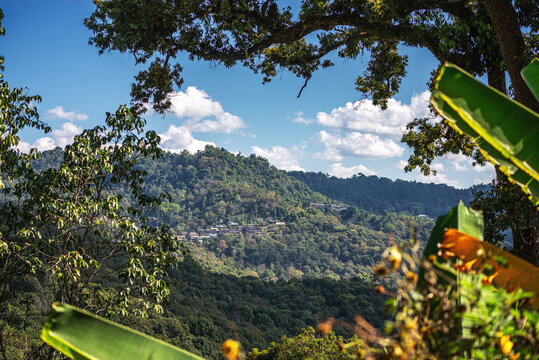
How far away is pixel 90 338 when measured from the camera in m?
1.12

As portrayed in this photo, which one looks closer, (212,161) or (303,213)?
(303,213)

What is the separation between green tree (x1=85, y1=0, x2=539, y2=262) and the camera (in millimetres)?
5957

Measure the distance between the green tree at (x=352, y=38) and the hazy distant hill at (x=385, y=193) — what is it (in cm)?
13232

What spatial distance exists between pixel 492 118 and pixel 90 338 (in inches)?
53.6

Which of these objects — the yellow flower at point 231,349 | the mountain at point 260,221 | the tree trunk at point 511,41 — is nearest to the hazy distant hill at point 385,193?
the mountain at point 260,221

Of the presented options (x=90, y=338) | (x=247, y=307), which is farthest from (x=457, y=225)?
(x=247, y=307)

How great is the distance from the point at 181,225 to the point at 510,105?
10026cm

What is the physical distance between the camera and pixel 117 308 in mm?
6172

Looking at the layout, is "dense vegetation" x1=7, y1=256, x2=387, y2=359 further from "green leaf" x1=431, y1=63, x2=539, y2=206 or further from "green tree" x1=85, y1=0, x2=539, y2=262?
"green leaf" x1=431, y1=63, x2=539, y2=206

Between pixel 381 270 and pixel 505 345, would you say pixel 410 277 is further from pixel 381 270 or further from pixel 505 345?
pixel 505 345

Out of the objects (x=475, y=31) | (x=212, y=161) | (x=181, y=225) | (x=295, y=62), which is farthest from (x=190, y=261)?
(x=212, y=161)

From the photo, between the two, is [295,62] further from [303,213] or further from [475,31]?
[303,213]

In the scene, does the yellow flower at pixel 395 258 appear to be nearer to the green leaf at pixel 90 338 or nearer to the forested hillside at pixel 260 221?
the green leaf at pixel 90 338

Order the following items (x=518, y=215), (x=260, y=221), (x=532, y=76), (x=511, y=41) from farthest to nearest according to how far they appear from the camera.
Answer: (x=260, y=221) < (x=518, y=215) < (x=511, y=41) < (x=532, y=76)
